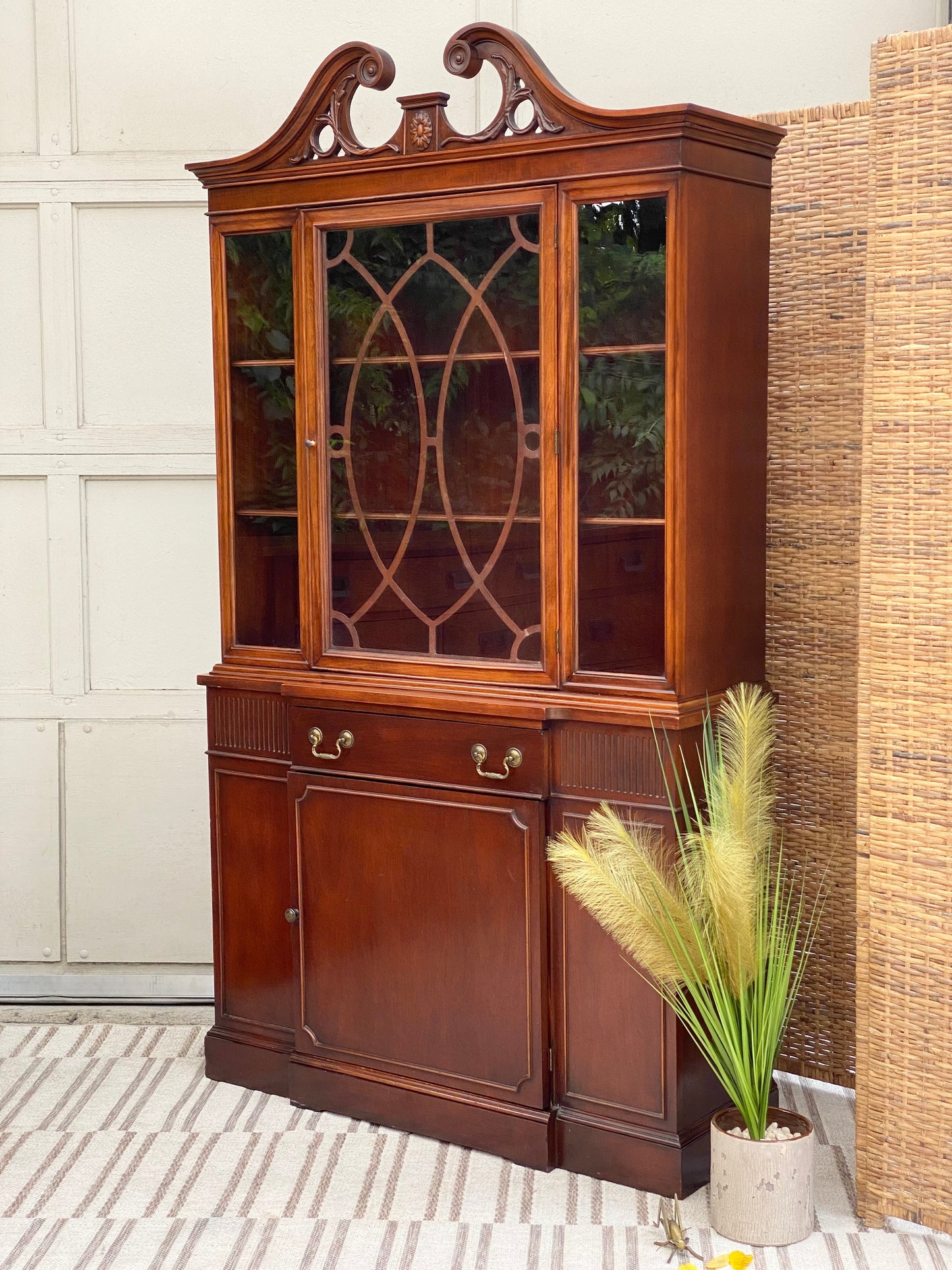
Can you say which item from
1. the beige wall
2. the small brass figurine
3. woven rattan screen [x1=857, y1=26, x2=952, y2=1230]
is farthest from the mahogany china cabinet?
the beige wall

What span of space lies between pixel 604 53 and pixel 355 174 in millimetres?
987

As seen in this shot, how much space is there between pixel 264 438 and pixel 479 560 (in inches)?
26.5

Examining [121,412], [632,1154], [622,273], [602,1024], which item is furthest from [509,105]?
[632,1154]

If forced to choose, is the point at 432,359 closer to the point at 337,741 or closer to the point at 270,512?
the point at 270,512

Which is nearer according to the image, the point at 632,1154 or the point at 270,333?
the point at 632,1154

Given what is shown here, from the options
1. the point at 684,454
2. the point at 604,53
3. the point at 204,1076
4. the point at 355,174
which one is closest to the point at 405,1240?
the point at 204,1076

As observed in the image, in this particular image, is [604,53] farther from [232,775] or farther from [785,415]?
[232,775]

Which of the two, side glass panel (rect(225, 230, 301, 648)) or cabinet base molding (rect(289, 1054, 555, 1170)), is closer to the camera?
cabinet base molding (rect(289, 1054, 555, 1170))

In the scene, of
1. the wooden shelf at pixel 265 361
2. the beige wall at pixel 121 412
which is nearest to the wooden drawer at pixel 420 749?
the wooden shelf at pixel 265 361

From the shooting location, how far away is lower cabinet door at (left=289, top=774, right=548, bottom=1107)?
303 centimetres

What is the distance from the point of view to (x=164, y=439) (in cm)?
403

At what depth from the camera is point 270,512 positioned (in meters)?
3.40

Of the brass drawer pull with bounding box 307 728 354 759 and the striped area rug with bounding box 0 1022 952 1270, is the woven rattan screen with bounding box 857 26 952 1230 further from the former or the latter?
the brass drawer pull with bounding box 307 728 354 759

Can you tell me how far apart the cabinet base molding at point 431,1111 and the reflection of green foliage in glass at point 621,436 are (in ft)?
4.21
